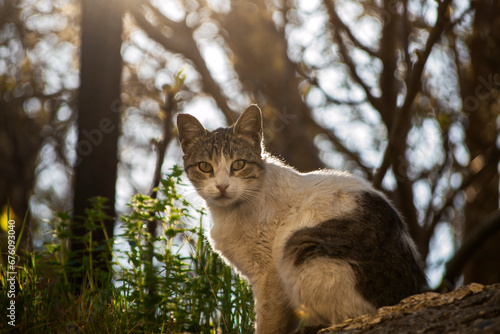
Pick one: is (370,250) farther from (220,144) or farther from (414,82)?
(414,82)

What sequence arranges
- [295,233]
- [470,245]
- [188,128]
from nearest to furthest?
[295,233] < [188,128] < [470,245]

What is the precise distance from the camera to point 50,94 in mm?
11352

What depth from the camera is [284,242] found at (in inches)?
148

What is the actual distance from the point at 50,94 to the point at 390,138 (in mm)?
8515

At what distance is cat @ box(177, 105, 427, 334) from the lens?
3436 millimetres

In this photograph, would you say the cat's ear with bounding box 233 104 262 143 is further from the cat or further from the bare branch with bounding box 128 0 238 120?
the bare branch with bounding box 128 0 238 120

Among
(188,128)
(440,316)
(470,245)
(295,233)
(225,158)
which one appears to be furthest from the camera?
(470,245)

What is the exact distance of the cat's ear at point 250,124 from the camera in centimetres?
436

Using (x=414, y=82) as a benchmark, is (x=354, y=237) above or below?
below

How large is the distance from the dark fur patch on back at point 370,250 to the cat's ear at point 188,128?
1.44m

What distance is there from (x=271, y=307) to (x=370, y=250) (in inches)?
34.7

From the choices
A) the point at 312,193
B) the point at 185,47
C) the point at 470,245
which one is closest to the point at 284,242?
the point at 312,193

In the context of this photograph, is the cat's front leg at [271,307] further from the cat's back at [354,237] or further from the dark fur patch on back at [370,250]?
the dark fur patch on back at [370,250]

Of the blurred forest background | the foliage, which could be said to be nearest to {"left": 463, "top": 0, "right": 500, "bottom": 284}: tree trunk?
the blurred forest background
